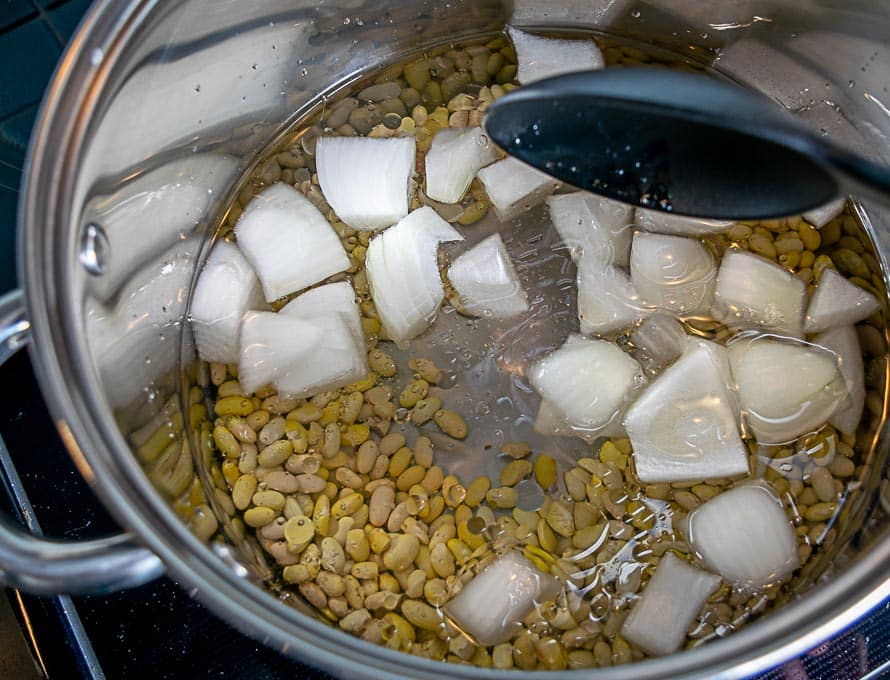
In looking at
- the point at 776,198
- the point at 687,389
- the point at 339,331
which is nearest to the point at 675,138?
A: the point at 776,198

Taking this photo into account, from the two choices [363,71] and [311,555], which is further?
[363,71]

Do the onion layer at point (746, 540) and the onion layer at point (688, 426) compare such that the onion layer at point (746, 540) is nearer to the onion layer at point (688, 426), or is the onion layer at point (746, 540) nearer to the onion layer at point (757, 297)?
the onion layer at point (688, 426)

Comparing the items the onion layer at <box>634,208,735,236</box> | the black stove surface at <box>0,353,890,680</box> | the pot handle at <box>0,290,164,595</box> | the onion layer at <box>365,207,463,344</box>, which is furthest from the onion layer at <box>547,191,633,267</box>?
the pot handle at <box>0,290,164,595</box>

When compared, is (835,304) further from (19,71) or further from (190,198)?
(19,71)

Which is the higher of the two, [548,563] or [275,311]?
[275,311]

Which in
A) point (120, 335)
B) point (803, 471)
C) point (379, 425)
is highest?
point (120, 335)

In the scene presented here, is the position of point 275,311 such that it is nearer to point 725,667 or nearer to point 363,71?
point 363,71

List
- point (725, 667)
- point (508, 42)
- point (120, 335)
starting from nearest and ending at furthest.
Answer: point (725, 667)
point (120, 335)
point (508, 42)

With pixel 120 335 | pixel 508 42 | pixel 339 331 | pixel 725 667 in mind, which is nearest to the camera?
pixel 725 667
